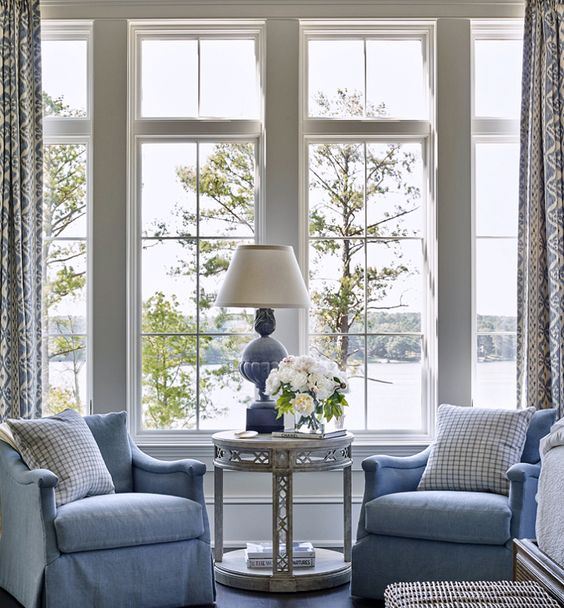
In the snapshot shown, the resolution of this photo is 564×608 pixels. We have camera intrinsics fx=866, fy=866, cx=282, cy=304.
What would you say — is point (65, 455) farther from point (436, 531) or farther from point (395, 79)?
point (395, 79)

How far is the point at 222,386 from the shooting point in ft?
16.0

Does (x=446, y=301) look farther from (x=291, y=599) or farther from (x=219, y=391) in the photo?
(x=291, y=599)

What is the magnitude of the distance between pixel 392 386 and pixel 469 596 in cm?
231

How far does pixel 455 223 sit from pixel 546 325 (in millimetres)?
740

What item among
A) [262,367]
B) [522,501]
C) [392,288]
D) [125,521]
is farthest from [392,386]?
[125,521]

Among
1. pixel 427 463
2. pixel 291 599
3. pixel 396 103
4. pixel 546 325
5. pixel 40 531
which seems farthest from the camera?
pixel 396 103

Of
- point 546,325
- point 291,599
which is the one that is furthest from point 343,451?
point 546,325

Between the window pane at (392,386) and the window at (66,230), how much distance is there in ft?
5.29

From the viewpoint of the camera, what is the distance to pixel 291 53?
189 inches

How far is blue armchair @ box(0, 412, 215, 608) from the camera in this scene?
3486mm

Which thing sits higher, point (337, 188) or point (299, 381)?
point (337, 188)

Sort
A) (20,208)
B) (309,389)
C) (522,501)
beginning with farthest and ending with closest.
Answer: (20,208)
(309,389)
(522,501)

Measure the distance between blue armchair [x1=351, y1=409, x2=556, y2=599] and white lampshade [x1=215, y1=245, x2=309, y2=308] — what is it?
881mm

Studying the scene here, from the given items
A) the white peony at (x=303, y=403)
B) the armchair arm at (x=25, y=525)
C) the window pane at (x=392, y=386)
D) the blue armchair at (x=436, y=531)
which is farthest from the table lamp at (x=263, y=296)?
the armchair arm at (x=25, y=525)
